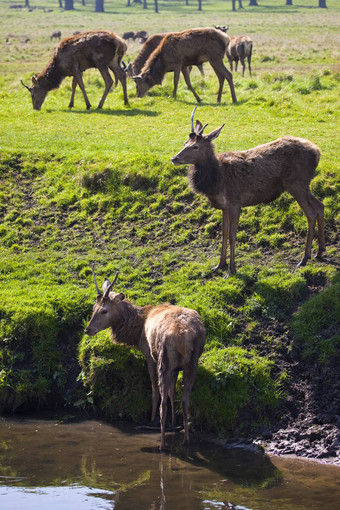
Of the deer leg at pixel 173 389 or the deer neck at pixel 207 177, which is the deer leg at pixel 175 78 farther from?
the deer leg at pixel 173 389

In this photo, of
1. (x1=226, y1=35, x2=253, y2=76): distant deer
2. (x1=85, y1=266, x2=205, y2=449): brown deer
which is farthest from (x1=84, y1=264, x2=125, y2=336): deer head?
(x1=226, y1=35, x2=253, y2=76): distant deer

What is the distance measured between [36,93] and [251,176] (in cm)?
1265

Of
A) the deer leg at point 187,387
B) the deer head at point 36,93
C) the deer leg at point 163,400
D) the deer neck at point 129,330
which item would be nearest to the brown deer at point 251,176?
the deer neck at point 129,330

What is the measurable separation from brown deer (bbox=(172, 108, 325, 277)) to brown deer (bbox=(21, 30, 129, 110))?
10.9 m

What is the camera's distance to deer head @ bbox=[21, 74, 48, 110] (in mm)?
23266

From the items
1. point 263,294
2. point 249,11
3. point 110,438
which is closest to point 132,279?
point 263,294

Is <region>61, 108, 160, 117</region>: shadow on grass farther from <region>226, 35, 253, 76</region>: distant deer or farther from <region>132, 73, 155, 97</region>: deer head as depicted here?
<region>226, 35, 253, 76</region>: distant deer

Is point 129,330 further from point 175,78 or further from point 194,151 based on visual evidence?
point 175,78

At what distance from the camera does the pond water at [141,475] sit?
27.7 ft

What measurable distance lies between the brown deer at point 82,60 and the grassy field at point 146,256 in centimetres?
132

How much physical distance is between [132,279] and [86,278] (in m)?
0.82

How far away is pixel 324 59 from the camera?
3678cm

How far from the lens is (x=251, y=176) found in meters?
12.6

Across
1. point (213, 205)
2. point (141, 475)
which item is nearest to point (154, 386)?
point (141, 475)
